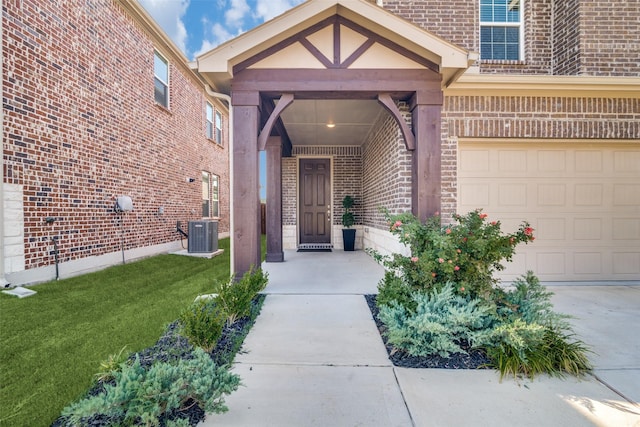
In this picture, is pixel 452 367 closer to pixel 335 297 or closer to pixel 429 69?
pixel 335 297

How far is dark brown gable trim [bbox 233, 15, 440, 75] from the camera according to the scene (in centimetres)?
381

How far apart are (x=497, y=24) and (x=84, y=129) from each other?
7.58m

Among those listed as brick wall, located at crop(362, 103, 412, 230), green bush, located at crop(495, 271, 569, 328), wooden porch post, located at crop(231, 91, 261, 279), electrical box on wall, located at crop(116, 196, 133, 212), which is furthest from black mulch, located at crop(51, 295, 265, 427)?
electrical box on wall, located at crop(116, 196, 133, 212)

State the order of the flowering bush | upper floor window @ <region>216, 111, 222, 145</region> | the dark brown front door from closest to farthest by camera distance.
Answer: the flowering bush
the dark brown front door
upper floor window @ <region>216, 111, 222, 145</region>

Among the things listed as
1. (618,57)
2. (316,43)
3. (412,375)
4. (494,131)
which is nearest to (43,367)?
(412,375)

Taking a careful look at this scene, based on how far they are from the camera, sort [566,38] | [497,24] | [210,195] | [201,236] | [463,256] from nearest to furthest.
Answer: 1. [463,256]
2. [566,38]
3. [497,24]
4. [201,236]
5. [210,195]

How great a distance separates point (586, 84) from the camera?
13.5 feet

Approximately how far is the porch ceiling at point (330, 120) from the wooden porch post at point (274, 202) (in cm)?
60

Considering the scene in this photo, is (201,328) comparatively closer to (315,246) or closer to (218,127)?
(315,246)

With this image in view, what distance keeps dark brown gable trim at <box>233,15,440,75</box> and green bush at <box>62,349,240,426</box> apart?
3.53m

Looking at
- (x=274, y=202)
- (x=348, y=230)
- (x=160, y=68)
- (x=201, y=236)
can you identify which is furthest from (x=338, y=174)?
(x=160, y=68)

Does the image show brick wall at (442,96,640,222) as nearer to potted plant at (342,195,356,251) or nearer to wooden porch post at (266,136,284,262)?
wooden porch post at (266,136,284,262)

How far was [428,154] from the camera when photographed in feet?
12.8

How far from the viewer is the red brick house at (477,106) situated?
3.84 meters
